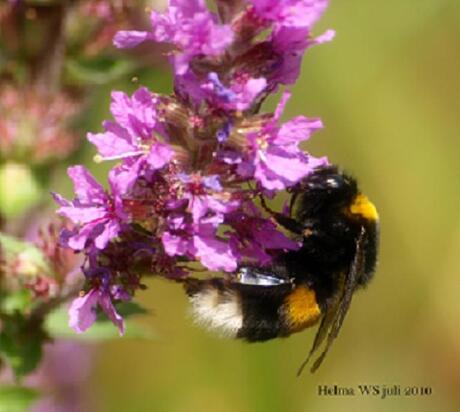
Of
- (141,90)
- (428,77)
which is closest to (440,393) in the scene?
(428,77)

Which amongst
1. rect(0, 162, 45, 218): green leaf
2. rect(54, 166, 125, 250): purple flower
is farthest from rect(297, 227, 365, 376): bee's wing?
rect(0, 162, 45, 218): green leaf

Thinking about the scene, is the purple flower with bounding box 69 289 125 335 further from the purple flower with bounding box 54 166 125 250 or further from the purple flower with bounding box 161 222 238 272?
→ the purple flower with bounding box 161 222 238 272

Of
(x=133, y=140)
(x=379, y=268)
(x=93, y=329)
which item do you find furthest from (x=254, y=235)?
(x=379, y=268)

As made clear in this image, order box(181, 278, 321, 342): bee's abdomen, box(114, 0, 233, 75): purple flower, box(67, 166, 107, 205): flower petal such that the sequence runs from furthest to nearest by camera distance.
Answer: box(181, 278, 321, 342): bee's abdomen → box(67, 166, 107, 205): flower petal → box(114, 0, 233, 75): purple flower

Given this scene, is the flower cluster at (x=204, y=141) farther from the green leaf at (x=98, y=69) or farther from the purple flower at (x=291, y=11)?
the green leaf at (x=98, y=69)

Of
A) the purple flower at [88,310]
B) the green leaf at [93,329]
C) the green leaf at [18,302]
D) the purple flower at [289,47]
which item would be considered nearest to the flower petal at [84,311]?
the purple flower at [88,310]

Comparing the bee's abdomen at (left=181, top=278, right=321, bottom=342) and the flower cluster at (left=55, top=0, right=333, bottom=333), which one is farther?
the bee's abdomen at (left=181, top=278, right=321, bottom=342)
